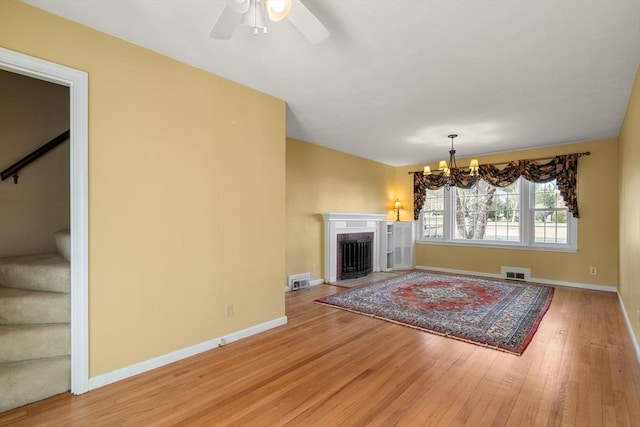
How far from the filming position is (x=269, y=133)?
333 cm

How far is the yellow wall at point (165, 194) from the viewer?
7.16ft

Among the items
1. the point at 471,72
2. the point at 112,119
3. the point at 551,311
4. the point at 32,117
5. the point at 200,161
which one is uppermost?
the point at 471,72

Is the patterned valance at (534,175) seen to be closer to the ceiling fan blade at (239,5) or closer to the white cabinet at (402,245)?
the white cabinet at (402,245)

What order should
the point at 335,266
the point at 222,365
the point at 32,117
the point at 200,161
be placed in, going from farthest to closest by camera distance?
the point at 335,266
the point at 32,117
the point at 200,161
the point at 222,365

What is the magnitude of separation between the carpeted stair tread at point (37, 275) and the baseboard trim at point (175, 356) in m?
0.72

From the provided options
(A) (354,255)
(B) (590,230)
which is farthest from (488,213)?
(A) (354,255)

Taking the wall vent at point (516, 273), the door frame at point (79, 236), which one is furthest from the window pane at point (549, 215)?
the door frame at point (79, 236)

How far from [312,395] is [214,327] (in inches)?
47.4

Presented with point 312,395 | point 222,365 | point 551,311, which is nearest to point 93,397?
point 222,365

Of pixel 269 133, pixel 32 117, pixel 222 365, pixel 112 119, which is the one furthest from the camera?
pixel 269 133

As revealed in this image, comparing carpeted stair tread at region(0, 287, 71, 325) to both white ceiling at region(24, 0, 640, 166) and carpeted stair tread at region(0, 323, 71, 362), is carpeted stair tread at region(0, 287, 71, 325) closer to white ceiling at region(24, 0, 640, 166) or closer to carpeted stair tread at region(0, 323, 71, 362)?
carpeted stair tread at region(0, 323, 71, 362)

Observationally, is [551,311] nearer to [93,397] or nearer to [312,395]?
[312,395]

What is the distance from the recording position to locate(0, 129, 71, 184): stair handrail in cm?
272

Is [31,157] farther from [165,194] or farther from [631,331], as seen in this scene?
[631,331]
